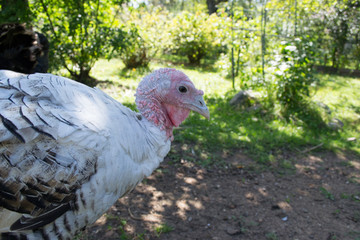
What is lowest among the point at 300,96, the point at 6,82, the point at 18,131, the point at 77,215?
the point at 300,96

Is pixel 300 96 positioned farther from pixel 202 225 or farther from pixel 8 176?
pixel 8 176

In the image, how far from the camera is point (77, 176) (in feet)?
5.53

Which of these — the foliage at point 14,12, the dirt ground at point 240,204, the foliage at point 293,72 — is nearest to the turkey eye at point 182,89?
the dirt ground at point 240,204

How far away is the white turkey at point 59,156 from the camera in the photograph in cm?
163

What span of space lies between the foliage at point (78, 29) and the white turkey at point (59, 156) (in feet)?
15.8

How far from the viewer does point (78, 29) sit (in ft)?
21.9

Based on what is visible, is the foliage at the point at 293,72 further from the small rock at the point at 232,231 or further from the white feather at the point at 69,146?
the white feather at the point at 69,146

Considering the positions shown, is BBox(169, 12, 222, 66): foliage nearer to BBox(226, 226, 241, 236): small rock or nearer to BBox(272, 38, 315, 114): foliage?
BBox(272, 38, 315, 114): foliage

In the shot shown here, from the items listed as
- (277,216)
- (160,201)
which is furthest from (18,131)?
(277,216)

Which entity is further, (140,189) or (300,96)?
(300,96)

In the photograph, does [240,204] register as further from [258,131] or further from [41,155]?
[41,155]

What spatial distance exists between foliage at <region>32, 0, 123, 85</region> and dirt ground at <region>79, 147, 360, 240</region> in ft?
13.5

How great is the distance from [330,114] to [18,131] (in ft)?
19.2

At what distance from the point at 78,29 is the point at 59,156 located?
576cm
